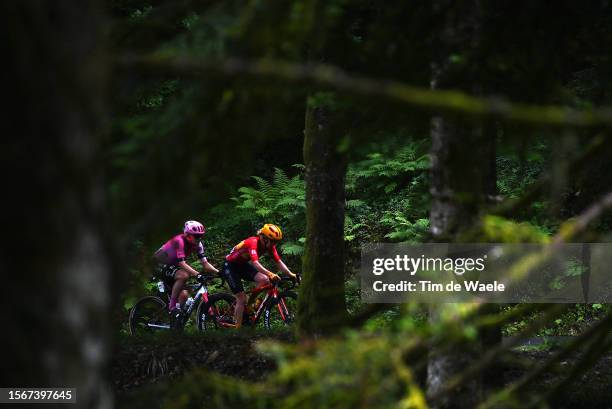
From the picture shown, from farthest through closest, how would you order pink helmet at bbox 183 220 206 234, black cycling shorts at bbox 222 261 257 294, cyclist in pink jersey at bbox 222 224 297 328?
black cycling shorts at bbox 222 261 257 294 → cyclist in pink jersey at bbox 222 224 297 328 → pink helmet at bbox 183 220 206 234

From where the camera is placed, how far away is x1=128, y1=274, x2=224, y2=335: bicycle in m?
14.7

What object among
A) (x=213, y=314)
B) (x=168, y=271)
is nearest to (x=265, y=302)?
(x=213, y=314)

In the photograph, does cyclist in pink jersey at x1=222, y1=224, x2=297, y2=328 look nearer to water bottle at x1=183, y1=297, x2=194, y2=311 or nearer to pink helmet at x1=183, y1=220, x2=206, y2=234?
pink helmet at x1=183, y1=220, x2=206, y2=234

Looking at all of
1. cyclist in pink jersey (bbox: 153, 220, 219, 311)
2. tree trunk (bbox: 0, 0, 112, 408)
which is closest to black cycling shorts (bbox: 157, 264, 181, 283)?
cyclist in pink jersey (bbox: 153, 220, 219, 311)

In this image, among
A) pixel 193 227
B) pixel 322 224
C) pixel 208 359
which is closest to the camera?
pixel 322 224

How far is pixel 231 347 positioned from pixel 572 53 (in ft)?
24.2

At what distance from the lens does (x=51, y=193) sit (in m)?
2.70

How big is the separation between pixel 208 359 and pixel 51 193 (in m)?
9.53

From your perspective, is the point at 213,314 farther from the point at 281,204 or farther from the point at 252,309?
the point at 281,204

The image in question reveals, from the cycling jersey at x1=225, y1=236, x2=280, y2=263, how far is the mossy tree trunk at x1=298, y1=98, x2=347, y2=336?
2.34m

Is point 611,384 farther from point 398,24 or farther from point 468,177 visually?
point 398,24

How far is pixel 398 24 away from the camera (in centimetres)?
556

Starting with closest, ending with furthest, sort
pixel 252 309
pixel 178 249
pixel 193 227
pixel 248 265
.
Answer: pixel 193 227 → pixel 178 249 → pixel 248 265 → pixel 252 309

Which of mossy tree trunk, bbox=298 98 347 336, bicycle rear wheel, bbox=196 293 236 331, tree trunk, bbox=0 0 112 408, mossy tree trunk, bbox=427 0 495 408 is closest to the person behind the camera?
tree trunk, bbox=0 0 112 408
